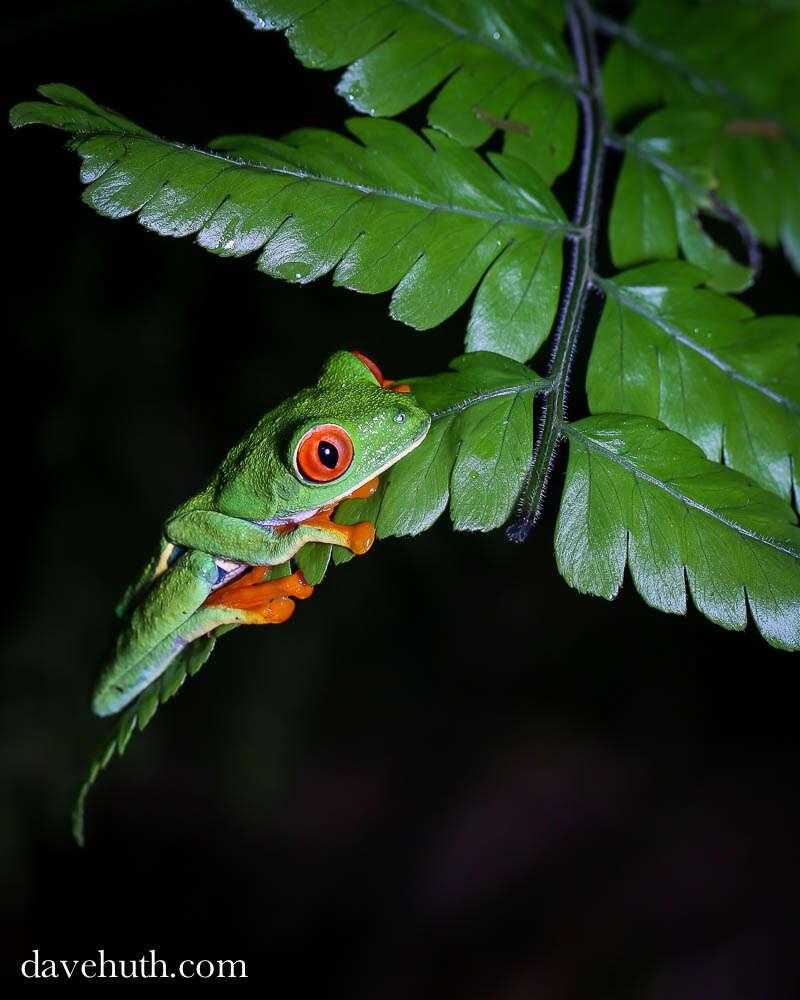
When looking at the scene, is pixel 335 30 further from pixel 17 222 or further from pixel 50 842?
pixel 50 842

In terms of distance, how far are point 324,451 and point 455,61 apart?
104 cm

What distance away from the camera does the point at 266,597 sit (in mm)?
1502

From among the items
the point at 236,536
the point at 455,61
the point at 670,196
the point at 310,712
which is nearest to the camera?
the point at 236,536

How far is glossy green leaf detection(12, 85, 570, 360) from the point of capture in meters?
1.36

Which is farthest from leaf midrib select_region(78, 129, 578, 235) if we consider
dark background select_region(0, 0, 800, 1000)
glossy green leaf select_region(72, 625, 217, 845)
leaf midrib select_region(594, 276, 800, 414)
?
dark background select_region(0, 0, 800, 1000)

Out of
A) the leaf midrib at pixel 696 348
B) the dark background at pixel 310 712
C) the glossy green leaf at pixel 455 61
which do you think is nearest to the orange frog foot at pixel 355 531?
the leaf midrib at pixel 696 348

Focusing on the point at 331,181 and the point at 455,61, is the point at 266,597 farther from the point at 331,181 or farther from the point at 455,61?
the point at 455,61

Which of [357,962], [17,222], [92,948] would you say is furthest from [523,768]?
[17,222]

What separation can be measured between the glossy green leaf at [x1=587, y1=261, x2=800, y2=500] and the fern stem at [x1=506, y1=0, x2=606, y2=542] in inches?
3.5

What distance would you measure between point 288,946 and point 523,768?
1500 millimetres

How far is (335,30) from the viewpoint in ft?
5.25

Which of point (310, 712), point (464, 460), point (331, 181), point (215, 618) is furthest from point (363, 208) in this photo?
point (310, 712)

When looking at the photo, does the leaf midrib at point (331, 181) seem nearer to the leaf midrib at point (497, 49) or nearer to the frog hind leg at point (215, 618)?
the leaf midrib at point (497, 49)

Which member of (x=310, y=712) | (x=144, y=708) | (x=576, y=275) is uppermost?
(x=576, y=275)
